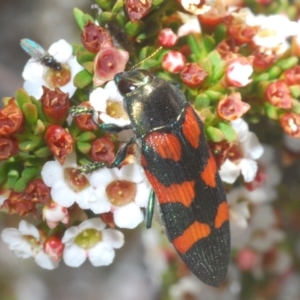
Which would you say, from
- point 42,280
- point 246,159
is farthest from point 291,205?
point 42,280

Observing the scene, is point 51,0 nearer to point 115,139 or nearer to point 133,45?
point 133,45

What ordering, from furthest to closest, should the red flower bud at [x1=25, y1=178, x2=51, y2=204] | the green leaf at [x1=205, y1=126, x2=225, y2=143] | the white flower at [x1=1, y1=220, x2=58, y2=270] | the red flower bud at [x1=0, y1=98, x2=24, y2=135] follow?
the white flower at [x1=1, y1=220, x2=58, y2=270], the green leaf at [x1=205, y1=126, x2=225, y2=143], the red flower bud at [x1=25, y1=178, x2=51, y2=204], the red flower bud at [x1=0, y1=98, x2=24, y2=135]

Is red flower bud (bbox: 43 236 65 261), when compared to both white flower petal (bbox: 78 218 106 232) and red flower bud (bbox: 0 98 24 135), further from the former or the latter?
red flower bud (bbox: 0 98 24 135)

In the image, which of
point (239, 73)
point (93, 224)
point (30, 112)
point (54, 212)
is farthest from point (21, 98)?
point (239, 73)

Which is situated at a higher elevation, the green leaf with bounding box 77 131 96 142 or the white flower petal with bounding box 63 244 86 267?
the green leaf with bounding box 77 131 96 142

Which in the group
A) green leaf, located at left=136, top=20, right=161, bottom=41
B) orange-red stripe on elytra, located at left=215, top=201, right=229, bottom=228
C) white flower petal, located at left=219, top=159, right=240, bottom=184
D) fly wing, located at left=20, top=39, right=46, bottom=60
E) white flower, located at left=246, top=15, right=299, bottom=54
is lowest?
orange-red stripe on elytra, located at left=215, top=201, right=229, bottom=228

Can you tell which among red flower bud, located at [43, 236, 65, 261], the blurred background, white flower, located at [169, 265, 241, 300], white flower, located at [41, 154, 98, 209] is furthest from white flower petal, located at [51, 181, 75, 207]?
the blurred background
